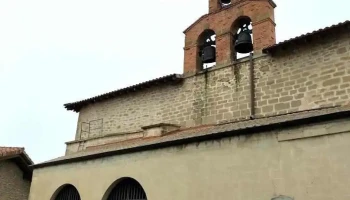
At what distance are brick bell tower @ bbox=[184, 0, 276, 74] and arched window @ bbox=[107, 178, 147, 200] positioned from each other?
445 centimetres

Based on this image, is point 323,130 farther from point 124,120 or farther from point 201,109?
point 124,120

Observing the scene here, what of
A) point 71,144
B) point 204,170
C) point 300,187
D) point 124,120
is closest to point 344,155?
point 300,187

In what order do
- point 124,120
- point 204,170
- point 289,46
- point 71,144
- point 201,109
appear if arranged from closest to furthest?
point 204,170 → point 289,46 → point 201,109 → point 124,120 → point 71,144

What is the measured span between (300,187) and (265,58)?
201 inches

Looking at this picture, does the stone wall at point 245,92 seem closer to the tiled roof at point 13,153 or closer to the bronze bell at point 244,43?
the bronze bell at point 244,43

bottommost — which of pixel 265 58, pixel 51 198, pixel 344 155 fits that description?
pixel 51 198

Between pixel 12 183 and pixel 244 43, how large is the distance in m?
10.5

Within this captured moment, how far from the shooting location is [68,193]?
384 inches

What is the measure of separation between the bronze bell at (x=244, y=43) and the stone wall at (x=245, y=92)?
398mm

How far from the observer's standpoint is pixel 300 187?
5742mm

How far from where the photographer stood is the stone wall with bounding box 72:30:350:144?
29.5 feet

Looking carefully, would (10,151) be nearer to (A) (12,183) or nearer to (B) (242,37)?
(A) (12,183)

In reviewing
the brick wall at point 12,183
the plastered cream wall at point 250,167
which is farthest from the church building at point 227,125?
the brick wall at point 12,183

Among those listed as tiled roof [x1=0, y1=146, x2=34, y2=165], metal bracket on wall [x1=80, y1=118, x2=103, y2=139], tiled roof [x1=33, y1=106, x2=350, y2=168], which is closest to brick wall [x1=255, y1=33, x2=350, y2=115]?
tiled roof [x1=33, y1=106, x2=350, y2=168]
